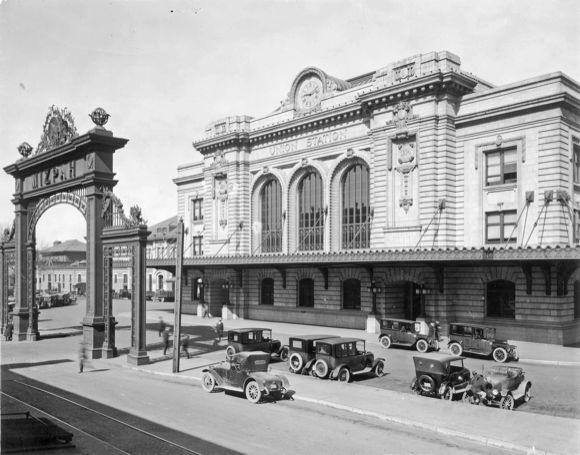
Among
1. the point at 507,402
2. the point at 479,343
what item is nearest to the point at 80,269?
the point at 479,343

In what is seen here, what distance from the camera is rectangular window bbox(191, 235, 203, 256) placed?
55.2 meters

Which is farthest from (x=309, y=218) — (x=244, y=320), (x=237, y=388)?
(x=237, y=388)

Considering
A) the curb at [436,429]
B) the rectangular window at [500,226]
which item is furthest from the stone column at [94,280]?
the rectangular window at [500,226]

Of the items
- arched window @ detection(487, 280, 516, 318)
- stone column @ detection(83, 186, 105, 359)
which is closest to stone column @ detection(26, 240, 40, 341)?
stone column @ detection(83, 186, 105, 359)

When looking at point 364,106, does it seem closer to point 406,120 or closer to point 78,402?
point 406,120

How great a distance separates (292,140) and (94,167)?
22.7m

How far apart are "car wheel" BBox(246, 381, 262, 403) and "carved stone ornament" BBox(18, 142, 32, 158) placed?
21518mm

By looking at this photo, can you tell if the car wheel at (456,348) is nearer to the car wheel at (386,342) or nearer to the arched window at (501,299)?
the car wheel at (386,342)

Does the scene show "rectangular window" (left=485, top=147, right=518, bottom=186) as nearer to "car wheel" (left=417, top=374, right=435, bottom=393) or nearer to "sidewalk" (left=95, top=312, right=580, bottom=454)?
"car wheel" (left=417, top=374, right=435, bottom=393)

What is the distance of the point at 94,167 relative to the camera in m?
24.6

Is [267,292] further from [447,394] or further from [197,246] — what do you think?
[447,394]

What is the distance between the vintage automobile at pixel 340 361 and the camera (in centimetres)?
2003

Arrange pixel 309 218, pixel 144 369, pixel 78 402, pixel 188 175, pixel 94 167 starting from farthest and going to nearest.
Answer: pixel 188 175 → pixel 309 218 → pixel 94 167 → pixel 144 369 → pixel 78 402

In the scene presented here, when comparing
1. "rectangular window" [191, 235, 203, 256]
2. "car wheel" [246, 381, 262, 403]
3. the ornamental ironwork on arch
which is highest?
the ornamental ironwork on arch
